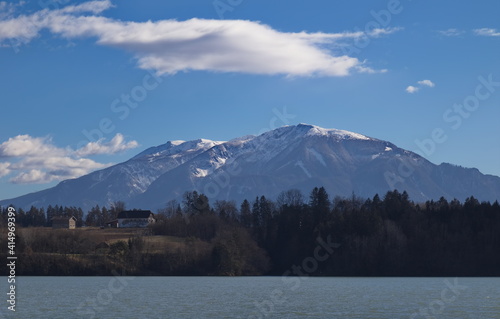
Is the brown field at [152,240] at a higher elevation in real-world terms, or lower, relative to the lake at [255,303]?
higher

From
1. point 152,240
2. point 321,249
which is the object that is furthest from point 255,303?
point 152,240

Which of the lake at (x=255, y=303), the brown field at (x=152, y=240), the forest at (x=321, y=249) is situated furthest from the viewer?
the brown field at (x=152, y=240)

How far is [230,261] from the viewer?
16150 centimetres

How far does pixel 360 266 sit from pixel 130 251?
159ft

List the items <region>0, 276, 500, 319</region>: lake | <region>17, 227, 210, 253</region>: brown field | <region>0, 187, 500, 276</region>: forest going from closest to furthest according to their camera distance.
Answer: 1. <region>0, 276, 500, 319</region>: lake
2. <region>0, 187, 500, 276</region>: forest
3. <region>17, 227, 210, 253</region>: brown field

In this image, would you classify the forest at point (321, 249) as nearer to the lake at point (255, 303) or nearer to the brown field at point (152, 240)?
the brown field at point (152, 240)

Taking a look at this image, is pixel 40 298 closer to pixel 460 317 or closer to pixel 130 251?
pixel 460 317

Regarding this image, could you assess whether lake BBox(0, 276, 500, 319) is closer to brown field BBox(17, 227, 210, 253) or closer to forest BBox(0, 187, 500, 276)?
forest BBox(0, 187, 500, 276)

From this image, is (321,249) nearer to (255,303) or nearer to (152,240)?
(152,240)

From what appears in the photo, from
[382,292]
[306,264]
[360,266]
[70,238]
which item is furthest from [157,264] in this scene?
[382,292]

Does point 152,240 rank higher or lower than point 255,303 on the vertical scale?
higher

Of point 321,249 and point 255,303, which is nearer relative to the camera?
point 255,303

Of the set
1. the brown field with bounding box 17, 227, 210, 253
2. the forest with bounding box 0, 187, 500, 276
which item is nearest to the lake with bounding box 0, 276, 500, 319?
the forest with bounding box 0, 187, 500, 276

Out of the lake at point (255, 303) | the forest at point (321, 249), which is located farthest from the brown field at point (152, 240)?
the lake at point (255, 303)
